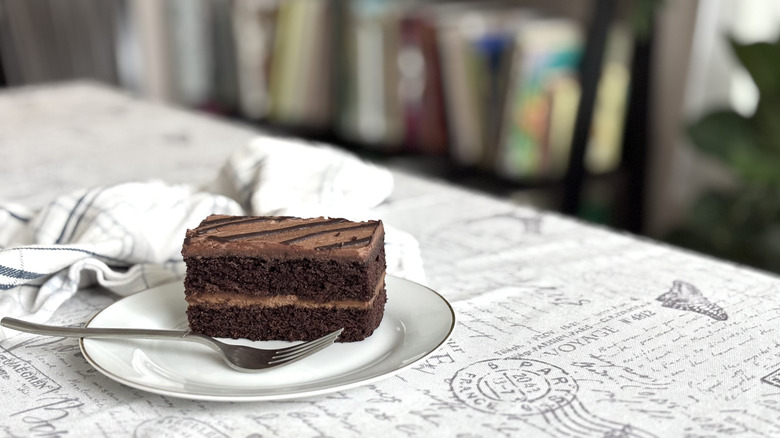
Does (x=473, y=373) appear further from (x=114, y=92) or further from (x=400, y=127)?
(x=400, y=127)

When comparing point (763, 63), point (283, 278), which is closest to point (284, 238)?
point (283, 278)

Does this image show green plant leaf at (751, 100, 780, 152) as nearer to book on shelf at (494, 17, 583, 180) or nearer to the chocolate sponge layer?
book on shelf at (494, 17, 583, 180)

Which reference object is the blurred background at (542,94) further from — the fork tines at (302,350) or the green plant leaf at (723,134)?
the fork tines at (302,350)

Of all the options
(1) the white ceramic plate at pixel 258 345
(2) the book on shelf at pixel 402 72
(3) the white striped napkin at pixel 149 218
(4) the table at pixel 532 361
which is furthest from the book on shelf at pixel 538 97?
(1) the white ceramic plate at pixel 258 345

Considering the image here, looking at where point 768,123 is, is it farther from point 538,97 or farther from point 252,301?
point 252,301

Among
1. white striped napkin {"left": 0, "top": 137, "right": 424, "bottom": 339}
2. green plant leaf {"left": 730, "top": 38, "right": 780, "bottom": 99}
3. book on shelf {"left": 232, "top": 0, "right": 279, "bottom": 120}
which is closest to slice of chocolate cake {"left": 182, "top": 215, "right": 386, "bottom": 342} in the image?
white striped napkin {"left": 0, "top": 137, "right": 424, "bottom": 339}
